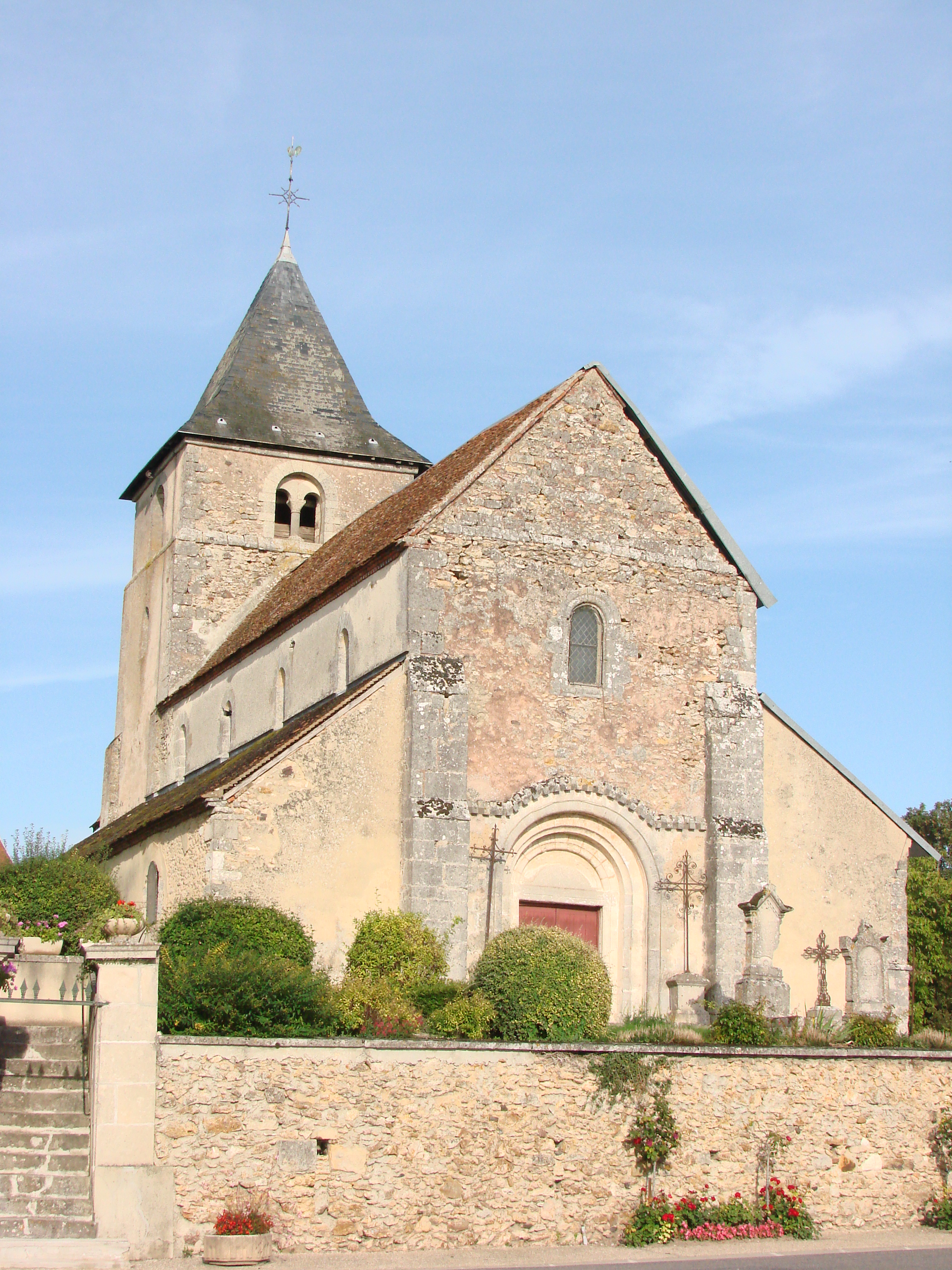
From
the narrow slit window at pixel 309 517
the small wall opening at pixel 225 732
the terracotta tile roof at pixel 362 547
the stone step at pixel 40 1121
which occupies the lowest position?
the stone step at pixel 40 1121

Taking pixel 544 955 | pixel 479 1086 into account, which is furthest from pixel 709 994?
pixel 479 1086

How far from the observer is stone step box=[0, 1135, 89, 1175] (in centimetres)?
1378

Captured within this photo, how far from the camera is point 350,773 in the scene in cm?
2000

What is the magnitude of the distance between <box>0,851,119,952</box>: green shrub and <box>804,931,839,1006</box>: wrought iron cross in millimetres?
10419

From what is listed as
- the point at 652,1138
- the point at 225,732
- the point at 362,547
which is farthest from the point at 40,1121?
the point at 225,732

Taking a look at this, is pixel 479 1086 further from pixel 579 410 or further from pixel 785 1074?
pixel 579 410

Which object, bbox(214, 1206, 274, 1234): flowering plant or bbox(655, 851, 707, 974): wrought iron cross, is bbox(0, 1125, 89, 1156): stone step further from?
bbox(655, 851, 707, 974): wrought iron cross

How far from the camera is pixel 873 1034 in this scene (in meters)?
17.2

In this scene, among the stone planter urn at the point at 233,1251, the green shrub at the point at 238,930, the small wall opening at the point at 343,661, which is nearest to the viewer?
the stone planter urn at the point at 233,1251

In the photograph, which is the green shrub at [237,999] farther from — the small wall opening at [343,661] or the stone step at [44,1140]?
the small wall opening at [343,661]

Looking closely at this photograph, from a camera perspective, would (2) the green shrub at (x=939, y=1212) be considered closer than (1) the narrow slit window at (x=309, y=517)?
Yes

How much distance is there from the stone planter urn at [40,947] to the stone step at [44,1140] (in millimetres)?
5498

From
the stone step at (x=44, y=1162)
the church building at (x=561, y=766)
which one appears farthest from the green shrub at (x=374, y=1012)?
the stone step at (x=44, y=1162)

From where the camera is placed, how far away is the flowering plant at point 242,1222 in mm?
13234
